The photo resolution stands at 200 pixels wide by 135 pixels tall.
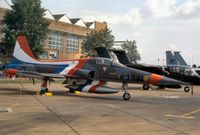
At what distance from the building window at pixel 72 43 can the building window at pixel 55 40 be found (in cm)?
371

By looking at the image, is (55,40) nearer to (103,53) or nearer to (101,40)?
(101,40)

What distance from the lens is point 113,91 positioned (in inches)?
800

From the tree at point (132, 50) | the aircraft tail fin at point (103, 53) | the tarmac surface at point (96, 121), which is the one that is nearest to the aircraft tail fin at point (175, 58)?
the aircraft tail fin at point (103, 53)

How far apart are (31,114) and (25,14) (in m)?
57.1

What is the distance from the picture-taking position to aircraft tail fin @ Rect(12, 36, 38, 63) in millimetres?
26078

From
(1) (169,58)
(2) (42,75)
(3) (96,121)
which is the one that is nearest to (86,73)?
(2) (42,75)

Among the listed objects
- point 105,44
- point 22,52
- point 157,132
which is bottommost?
point 157,132

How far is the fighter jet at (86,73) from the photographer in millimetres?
21141

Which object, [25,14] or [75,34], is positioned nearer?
[25,14]

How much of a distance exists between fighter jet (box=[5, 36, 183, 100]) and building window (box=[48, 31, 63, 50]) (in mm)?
72504

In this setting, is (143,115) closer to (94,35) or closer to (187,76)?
(187,76)

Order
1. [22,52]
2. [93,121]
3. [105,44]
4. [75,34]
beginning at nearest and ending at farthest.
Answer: [93,121], [22,52], [105,44], [75,34]

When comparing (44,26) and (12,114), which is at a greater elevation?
(44,26)

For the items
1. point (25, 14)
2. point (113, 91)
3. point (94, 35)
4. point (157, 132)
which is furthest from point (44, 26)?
point (157, 132)
